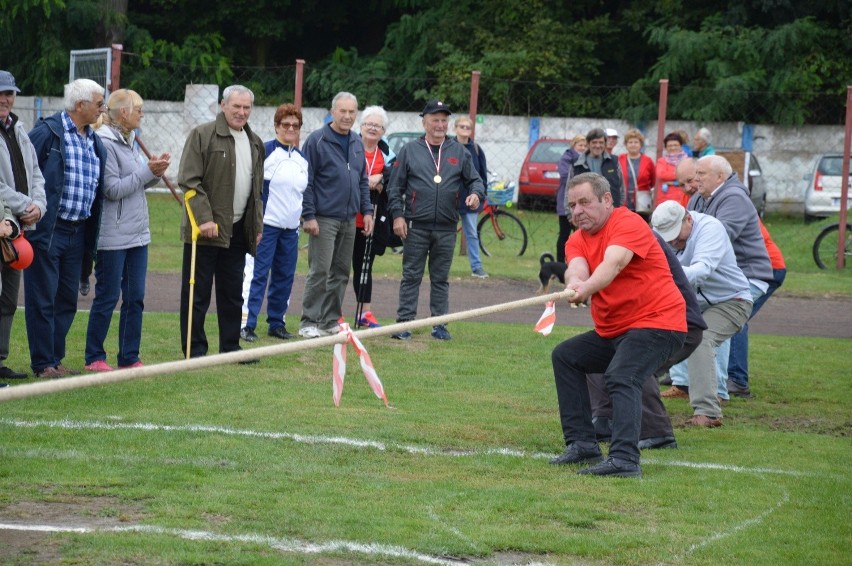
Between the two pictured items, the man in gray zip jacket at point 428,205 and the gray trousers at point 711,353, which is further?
the man in gray zip jacket at point 428,205

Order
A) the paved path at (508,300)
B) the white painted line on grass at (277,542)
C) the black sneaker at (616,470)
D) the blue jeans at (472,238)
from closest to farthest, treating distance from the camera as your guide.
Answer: the white painted line on grass at (277,542) → the black sneaker at (616,470) → the paved path at (508,300) → the blue jeans at (472,238)

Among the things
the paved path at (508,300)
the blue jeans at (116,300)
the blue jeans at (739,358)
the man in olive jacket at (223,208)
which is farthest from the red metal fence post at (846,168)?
the blue jeans at (116,300)

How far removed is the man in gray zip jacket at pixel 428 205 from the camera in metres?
12.1

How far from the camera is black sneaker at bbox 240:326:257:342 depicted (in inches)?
456

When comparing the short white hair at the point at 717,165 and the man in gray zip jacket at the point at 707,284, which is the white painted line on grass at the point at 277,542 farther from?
the short white hair at the point at 717,165

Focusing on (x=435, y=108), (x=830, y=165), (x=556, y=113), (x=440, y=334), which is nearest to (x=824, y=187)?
(x=830, y=165)

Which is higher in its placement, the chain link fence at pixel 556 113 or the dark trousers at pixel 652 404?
the chain link fence at pixel 556 113

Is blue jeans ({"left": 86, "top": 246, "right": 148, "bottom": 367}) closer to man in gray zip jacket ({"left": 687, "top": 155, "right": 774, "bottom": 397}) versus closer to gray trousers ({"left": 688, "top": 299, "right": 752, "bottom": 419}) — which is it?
gray trousers ({"left": 688, "top": 299, "right": 752, "bottom": 419})

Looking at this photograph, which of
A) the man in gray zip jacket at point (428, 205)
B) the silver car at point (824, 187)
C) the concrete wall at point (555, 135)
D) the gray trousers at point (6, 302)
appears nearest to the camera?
the gray trousers at point (6, 302)

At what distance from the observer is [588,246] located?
24.9 feet

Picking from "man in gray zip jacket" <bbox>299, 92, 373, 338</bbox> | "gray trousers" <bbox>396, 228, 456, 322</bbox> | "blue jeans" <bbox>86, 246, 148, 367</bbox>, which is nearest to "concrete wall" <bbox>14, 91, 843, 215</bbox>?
"gray trousers" <bbox>396, 228, 456, 322</bbox>

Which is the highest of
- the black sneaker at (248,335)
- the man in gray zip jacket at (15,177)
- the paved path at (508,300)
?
the man in gray zip jacket at (15,177)

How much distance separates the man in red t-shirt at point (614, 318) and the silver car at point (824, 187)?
22.4 metres

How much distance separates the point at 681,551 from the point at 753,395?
4854 mm
